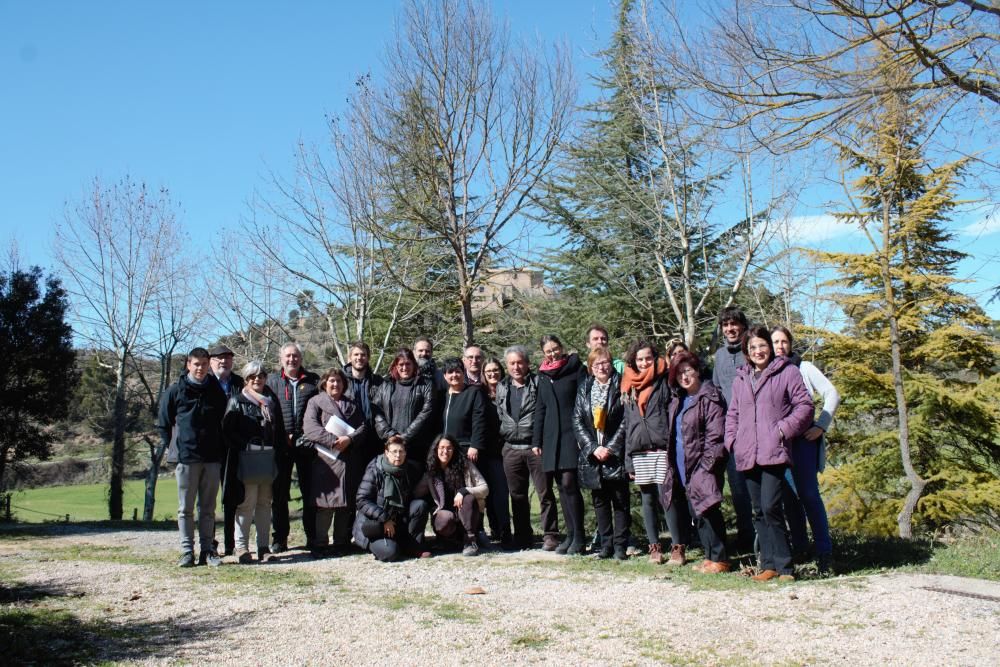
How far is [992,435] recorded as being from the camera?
40.9 feet

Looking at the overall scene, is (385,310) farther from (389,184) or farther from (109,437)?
(109,437)

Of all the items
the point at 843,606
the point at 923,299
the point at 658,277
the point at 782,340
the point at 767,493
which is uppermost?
the point at 658,277

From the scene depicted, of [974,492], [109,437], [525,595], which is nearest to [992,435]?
[974,492]

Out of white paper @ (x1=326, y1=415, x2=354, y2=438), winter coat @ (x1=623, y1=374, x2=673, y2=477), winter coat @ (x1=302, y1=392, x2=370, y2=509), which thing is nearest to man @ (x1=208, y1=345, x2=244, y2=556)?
winter coat @ (x1=302, y1=392, x2=370, y2=509)

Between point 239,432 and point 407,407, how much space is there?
64.4 inches

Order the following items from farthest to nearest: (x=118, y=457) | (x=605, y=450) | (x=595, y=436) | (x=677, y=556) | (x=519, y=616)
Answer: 1. (x=118, y=457)
2. (x=595, y=436)
3. (x=605, y=450)
4. (x=677, y=556)
5. (x=519, y=616)

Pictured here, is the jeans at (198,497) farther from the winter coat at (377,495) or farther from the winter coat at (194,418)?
the winter coat at (377,495)

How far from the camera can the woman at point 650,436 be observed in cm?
656

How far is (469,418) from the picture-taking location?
25.5ft

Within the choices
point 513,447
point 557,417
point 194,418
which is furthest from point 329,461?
point 557,417

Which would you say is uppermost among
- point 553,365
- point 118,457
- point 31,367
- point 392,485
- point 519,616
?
point 31,367

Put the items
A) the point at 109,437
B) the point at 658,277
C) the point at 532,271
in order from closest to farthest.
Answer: the point at 658,277 → the point at 532,271 → the point at 109,437

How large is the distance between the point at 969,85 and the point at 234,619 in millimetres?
6805

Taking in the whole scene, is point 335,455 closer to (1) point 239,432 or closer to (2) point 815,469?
(1) point 239,432
